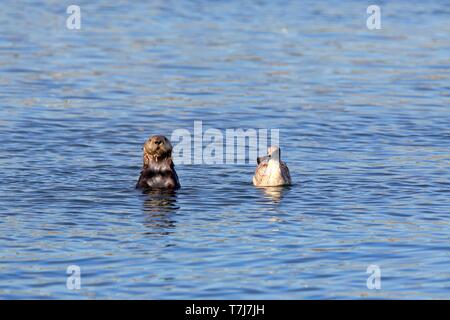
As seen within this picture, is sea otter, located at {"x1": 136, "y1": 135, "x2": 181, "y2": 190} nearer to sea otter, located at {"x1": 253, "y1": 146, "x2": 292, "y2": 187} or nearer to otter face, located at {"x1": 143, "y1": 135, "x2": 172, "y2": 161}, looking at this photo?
otter face, located at {"x1": 143, "y1": 135, "x2": 172, "y2": 161}

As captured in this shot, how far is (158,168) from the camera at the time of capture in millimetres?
15352

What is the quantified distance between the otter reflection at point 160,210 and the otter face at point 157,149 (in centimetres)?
47

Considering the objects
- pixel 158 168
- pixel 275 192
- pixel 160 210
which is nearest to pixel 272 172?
pixel 275 192

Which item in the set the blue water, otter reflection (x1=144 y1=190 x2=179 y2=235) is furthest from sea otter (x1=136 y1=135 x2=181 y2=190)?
the blue water

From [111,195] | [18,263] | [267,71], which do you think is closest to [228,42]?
[267,71]

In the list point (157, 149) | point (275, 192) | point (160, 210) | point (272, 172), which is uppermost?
point (157, 149)

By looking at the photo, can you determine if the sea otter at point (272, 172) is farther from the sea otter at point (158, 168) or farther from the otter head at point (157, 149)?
the otter head at point (157, 149)

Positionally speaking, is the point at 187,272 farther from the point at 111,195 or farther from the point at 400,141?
the point at 400,141

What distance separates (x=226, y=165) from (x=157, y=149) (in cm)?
209

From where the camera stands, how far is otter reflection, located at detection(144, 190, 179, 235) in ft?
44.2

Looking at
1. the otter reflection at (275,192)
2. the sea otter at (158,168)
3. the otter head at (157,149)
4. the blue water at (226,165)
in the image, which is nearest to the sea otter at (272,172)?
the otter reflection at (275,192)

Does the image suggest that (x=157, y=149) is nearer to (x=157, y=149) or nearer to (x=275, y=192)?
(x=157, y=149)

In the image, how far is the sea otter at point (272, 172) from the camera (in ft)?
50.6

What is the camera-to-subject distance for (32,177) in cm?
1596
